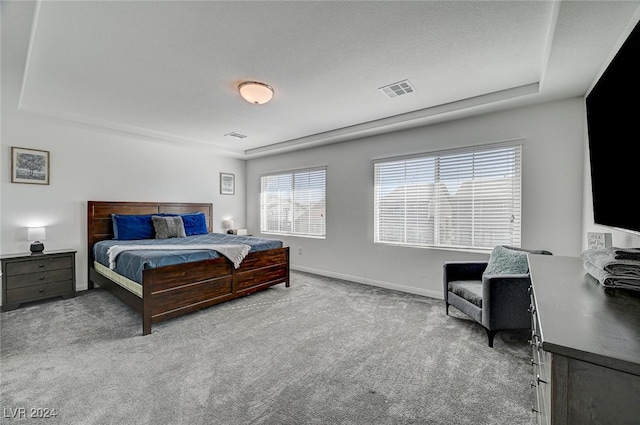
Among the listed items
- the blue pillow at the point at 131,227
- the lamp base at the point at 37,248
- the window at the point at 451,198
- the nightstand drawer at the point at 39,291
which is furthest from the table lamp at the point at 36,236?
the window at the point at 451,198

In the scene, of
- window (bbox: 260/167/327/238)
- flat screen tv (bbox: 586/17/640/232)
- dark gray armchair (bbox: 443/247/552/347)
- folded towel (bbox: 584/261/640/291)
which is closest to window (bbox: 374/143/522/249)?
dark gray armchair (bbox: 443/247/552/347)

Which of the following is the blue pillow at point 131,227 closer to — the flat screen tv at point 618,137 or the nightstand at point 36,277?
the nightstand at point 36,277

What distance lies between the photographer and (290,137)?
5.06 m

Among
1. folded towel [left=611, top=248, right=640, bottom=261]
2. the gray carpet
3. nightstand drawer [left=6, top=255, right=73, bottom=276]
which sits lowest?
the gray carpet

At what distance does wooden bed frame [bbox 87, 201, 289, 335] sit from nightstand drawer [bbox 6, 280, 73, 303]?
1.19 ft

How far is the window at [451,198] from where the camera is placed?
334 cm

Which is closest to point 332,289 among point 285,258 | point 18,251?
point 285,258

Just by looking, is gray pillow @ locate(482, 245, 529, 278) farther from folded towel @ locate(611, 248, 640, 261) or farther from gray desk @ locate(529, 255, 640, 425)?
gray desk @ locate(529, 255, 640, 425)

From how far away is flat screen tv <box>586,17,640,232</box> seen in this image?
119 cm

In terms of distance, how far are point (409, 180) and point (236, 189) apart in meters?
4.14

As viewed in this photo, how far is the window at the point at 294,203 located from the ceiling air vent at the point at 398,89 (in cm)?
221

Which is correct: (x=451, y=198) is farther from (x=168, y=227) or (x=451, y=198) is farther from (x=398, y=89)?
(x=168, y=227)

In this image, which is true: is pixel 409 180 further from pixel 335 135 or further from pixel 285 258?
pixel 285 258

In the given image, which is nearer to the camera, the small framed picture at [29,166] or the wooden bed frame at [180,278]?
the wooden bed frame at [180,278]
